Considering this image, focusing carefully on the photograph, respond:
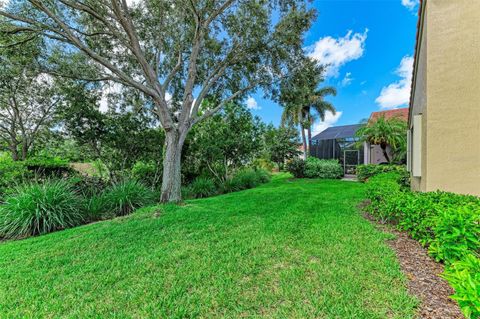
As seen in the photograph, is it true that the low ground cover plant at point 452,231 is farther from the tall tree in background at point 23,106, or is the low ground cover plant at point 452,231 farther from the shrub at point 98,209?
the tall tree in background at point 23,106

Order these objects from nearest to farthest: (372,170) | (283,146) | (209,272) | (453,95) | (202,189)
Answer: (209,272) → (453,95) → (202,189) → (372,170) → (283,146)

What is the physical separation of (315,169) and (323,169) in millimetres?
572

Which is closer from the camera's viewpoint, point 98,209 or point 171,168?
point 98,209

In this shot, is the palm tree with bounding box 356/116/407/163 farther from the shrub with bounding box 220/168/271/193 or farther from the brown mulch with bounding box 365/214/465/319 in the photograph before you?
the brown mulch with bounding box 365/214/465/319

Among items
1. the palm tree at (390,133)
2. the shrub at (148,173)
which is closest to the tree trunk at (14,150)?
the shrub at (148,173)

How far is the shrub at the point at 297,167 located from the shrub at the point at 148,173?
1025cm

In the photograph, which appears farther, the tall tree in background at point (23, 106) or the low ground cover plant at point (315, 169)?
the low ground cover plant at point (315, 169)

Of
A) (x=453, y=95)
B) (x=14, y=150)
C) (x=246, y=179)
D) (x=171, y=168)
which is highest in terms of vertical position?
(x=453, y=95)

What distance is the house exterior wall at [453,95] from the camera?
322 cm

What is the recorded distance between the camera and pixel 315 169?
15.4 metres

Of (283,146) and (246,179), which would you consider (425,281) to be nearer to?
(246,179)

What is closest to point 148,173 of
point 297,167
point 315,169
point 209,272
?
point 209,272

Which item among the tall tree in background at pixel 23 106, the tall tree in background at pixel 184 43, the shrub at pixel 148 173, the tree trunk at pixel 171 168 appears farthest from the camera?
the shrub at pixel 148 173

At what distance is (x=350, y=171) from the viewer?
671 inches
